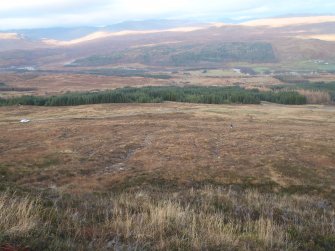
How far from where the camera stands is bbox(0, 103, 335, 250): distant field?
34.1 feet

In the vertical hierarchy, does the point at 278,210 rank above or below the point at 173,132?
above

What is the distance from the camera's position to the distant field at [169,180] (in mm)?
10391

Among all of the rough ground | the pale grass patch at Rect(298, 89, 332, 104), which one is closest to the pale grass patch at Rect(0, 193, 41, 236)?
the rough ground

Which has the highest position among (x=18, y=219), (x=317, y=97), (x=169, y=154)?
(x=18, y=219)

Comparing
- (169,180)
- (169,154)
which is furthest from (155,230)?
(169,154)

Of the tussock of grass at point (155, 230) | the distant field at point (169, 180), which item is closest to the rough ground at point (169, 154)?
the distant field at point (169, 180)

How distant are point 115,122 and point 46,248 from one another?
8056 cm

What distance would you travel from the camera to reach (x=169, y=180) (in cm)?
4275

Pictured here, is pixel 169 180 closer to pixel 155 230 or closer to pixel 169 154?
pixel 169 154

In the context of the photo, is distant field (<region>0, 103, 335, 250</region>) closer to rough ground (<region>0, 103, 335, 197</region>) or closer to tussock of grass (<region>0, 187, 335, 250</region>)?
tussock of grass (<region>0, 187, 335, 250</region>)

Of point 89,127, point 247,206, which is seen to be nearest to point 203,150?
point 89,127

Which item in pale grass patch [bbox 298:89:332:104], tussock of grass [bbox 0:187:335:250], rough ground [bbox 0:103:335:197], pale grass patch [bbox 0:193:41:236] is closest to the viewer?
pale grass patch [bbox 0:193:41:236]

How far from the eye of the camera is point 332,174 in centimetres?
4638

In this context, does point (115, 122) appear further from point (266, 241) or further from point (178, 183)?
point (266, 241)
